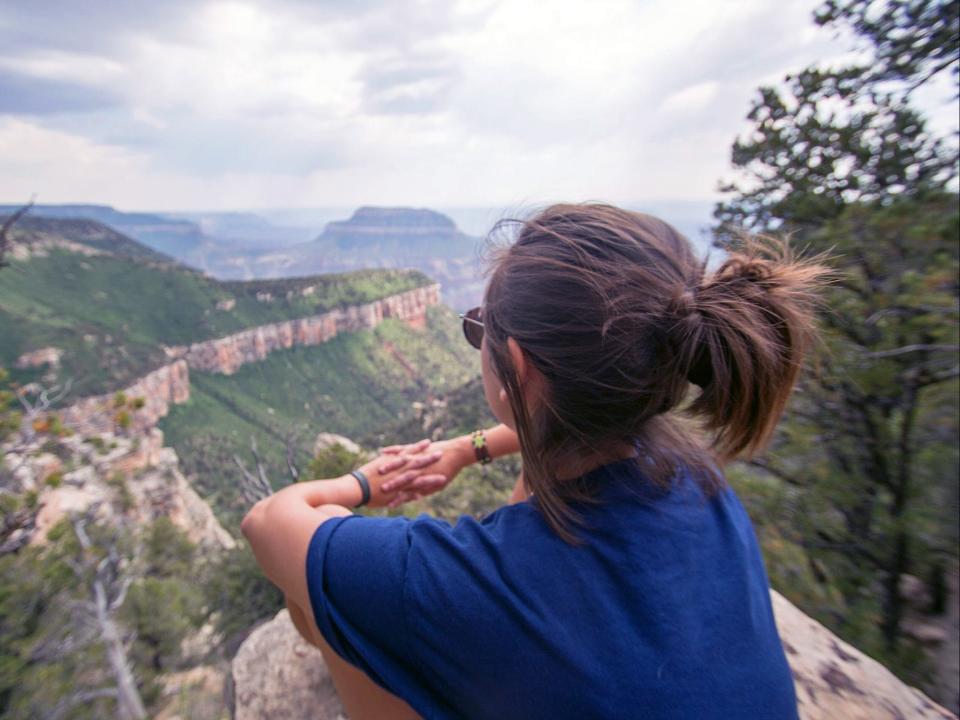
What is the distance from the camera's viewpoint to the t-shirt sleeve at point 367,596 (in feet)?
3.23

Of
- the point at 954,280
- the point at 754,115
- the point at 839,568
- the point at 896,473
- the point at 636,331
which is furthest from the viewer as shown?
the point at 754,115

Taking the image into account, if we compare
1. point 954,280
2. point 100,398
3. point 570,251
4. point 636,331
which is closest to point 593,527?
point 636,331

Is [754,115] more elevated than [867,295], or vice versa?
[754,115]

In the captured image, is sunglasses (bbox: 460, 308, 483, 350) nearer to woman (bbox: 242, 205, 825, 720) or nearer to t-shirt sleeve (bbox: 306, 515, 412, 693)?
woman (bbox: 242, 205, 825, 720)

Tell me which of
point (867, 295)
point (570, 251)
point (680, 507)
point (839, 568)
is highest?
point (570, 251)

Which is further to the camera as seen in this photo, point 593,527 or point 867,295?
point 867,295

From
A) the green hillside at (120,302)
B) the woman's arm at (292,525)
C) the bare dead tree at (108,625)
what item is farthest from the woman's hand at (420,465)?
the green hillside at (120,302)

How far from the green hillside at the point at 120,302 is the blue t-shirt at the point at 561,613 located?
47666mm

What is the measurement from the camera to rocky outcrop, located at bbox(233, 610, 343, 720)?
2.99 meters

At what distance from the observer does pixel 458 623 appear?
3.01 feet

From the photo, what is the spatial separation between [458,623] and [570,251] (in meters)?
0.83

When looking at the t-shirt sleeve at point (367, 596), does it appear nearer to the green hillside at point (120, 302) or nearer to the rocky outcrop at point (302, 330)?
the green hillside at point (120, 302)

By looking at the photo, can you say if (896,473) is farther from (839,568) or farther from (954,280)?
(954,280)

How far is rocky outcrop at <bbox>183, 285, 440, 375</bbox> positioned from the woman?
6416 centimetres
